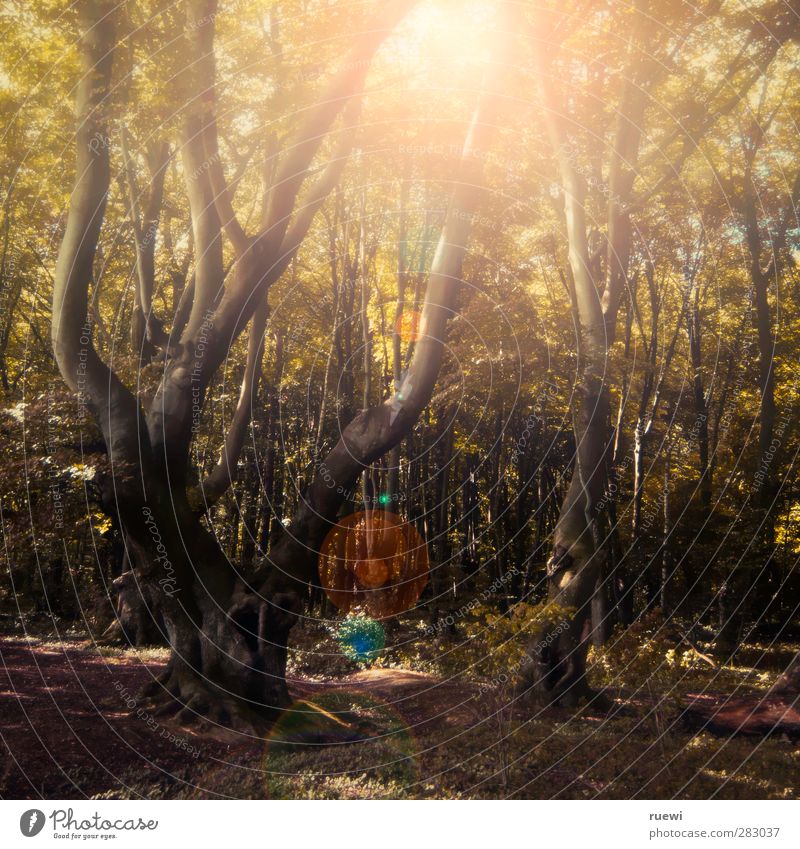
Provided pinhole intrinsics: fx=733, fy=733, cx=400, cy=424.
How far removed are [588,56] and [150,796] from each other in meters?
12.0

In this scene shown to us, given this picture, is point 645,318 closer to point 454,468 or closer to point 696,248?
point 696,248

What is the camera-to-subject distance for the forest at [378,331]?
9.54 meters

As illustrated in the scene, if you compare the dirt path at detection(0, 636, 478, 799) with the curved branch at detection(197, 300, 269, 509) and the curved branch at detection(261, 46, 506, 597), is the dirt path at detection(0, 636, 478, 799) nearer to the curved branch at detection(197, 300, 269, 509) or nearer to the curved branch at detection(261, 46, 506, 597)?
the curved branch at detection(261, 46, 506, 597)

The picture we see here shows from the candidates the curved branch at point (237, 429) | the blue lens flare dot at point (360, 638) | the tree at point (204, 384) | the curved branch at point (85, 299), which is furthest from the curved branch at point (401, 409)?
the blue lens flare dot at point (360, 638)

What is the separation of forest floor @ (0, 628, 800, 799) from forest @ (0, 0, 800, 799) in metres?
0.07

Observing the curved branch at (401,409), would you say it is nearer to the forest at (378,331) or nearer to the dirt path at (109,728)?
the forest at (378,331)

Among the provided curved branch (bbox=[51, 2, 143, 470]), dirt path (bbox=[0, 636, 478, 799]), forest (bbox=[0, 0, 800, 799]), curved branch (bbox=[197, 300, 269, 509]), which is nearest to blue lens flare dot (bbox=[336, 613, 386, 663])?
forest (bbox=[0, 0, 800, 799])

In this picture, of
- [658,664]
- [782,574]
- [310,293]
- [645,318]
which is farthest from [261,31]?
[782,574]

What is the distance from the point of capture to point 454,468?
28875 mm

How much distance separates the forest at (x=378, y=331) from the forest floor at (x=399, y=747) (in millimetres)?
67

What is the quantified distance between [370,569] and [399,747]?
11.7 m

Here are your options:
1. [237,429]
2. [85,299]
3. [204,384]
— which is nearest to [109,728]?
[204,384]

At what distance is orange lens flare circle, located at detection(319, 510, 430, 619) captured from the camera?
21.2 meters

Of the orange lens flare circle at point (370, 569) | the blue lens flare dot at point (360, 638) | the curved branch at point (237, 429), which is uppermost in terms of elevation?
the curved branch at point (237, 429)
